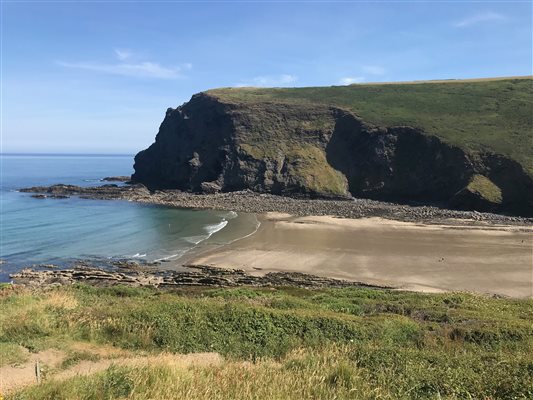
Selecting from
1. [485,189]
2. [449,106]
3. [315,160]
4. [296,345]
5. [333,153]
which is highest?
[449,106]

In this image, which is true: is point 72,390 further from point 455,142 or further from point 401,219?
point 455,142

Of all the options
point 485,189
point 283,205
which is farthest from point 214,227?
point 485,189

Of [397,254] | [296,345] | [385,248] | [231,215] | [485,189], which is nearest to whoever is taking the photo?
[296,345]

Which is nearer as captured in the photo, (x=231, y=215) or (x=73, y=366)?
(x=73, y=366)

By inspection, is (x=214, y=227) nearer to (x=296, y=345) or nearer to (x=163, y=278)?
(x=163, y=278)

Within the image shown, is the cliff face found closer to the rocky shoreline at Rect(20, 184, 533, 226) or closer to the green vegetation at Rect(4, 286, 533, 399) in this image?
the rocky shoreline at Rect(20, 184, 533, 226)

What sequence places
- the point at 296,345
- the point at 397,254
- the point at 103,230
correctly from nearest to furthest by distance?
the point at 296,345, the point at 397,254, the point at 103,230

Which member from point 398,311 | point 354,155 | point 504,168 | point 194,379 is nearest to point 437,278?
point 398,311

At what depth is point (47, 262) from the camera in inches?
1523

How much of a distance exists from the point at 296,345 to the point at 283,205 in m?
61.8

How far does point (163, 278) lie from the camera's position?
34.8m

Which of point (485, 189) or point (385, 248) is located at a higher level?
point (485, 189)

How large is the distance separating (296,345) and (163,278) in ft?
79.5

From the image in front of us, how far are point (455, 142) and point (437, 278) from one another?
158 ft
